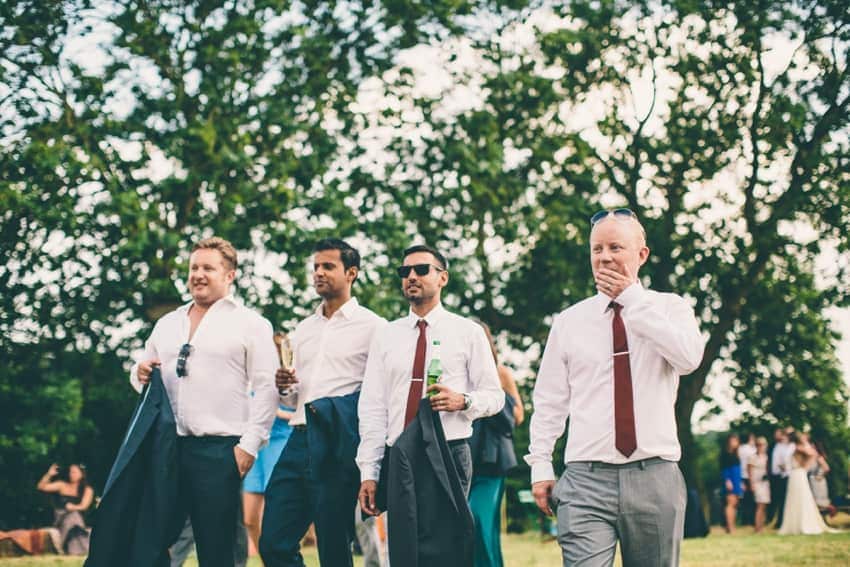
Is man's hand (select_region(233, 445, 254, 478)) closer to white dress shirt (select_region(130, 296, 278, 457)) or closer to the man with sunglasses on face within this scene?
white dress shirt (select_region(130, 296, 278, 457))

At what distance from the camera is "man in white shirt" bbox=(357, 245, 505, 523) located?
20.6 feet

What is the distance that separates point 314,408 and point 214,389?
0.66m

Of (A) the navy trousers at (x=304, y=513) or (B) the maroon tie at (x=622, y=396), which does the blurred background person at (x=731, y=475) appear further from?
(B) the maroon tie at (x=622, y=396)

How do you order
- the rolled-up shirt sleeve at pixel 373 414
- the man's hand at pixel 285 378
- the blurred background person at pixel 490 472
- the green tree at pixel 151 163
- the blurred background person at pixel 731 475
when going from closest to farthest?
the rolled-up shirt sleeve at pixel 373 414
the man's hand at pixel 285 378
the blurred background person at pixel 490 472
the green tree at pixel 151 163
the blurred background person at pixel 731 475

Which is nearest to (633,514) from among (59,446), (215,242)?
(215,242)

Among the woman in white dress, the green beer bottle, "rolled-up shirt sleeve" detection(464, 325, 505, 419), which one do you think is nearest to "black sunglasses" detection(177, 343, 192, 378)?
the green beer bottle

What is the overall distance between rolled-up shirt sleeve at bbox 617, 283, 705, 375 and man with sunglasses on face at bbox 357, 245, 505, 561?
1616 mm

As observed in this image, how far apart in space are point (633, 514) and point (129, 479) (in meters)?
3.10

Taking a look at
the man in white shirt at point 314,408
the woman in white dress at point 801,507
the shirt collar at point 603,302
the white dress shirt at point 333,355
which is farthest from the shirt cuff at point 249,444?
the woman in white dress at point 801,507

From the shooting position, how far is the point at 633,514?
4688mm

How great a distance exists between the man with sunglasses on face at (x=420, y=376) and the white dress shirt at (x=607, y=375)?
3.26 feet

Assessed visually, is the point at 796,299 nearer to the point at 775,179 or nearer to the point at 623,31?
the point at 775,179

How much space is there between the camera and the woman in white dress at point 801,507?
19.8 m

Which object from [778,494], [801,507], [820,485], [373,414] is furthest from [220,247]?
[820,485]
